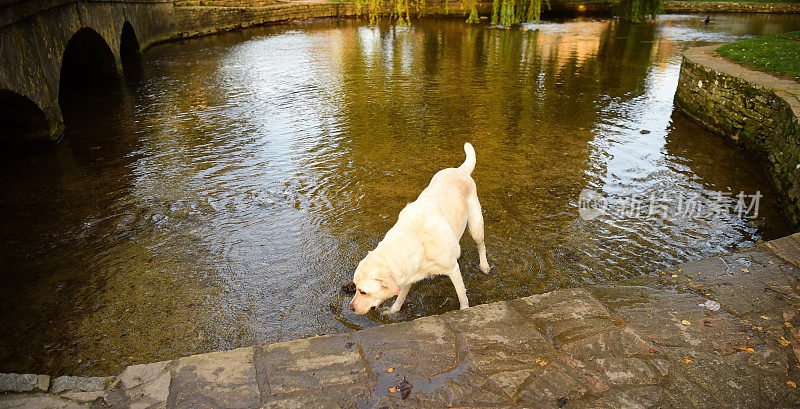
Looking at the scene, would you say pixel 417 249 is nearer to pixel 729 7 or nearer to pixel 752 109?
pixel 752 109

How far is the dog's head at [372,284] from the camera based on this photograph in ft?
11.8

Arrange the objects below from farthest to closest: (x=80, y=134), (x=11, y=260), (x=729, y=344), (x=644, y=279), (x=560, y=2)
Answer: (x=560, y=2)
(x=80, y=134)
(x=11, y=260)
(x=644, y=279)
(x=729, y=344)

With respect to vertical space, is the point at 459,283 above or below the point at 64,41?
below

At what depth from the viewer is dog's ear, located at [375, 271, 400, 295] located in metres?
3.57

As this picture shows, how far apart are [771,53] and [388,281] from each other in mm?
11922

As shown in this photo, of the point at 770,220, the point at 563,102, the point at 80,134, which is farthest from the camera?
the point at 563,102

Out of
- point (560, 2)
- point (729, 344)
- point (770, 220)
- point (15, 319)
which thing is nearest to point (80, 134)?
point (15, 319)

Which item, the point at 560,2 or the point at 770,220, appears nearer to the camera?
the point at 770,220

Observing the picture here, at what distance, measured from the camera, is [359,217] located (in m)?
6.55

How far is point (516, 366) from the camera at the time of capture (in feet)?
10.4

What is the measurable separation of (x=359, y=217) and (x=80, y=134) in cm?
779

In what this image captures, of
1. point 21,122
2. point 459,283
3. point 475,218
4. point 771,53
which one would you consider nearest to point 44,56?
point 21,122

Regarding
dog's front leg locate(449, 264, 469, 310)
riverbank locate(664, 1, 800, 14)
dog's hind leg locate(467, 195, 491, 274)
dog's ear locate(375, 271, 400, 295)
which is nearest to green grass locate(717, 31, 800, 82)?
dog's hind leg locate(467, 195, 491, 274)

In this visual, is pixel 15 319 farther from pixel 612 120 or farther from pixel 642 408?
pixel 612 120
